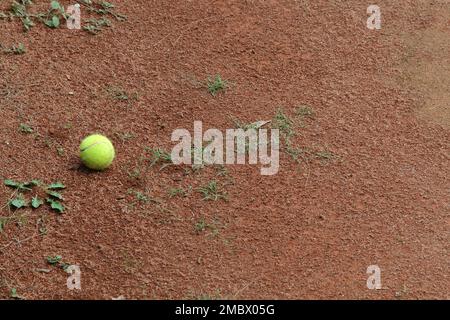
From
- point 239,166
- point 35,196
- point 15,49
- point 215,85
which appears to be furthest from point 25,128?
point 239,166

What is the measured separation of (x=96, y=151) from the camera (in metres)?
4.61

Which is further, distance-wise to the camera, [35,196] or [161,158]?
[161,158]

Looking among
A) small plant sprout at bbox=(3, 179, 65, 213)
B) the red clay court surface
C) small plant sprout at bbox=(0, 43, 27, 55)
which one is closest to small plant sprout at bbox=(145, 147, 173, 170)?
the red clay court surface

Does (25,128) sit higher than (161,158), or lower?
higher

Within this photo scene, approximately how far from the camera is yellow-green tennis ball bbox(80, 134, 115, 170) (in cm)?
462

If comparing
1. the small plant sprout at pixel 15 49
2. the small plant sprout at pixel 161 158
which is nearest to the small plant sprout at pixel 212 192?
the small plant sprout at pixel 161 158

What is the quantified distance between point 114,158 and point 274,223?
1.17m

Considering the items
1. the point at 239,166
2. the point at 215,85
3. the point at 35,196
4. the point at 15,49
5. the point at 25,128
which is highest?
the point at 15,49

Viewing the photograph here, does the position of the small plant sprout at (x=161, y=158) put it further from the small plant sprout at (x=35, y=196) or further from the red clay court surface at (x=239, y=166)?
the small plant sprout at (x=35, y=196)

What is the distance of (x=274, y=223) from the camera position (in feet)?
14.6

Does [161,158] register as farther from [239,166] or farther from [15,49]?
[15,49]

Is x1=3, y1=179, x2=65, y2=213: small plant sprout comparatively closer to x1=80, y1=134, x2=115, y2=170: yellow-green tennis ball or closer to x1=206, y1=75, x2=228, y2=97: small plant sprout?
x1=80, y1=134, x2=115, y2=170: yellow-green tennis ball

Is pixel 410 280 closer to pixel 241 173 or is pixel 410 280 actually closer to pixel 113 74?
pixel 241 173
